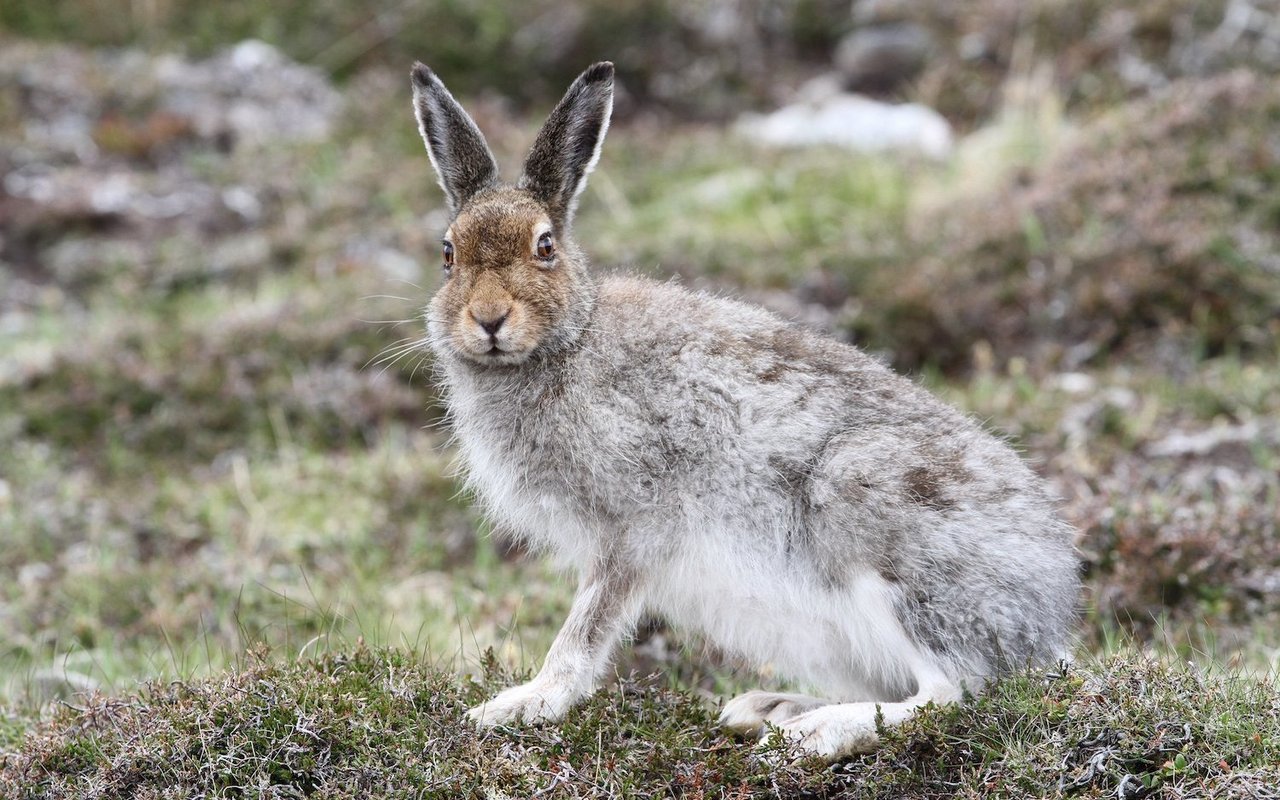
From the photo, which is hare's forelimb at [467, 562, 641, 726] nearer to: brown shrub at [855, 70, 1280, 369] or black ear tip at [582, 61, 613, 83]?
black ear tip at [582, 61, 613, 83]

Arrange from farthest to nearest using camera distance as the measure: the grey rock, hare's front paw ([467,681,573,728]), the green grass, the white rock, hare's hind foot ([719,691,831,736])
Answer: the grey rock < the white rock < hare's hind foot ([719,691,831,736]) < hare's front paw ([467,681,573,728]) < the green grass

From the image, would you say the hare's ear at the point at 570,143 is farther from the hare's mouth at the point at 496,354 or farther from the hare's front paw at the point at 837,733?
the hare's front paw at the point at 837,733

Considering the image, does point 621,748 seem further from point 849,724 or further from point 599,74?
point 599,74

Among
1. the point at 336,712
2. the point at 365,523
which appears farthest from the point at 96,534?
the point at 336,712

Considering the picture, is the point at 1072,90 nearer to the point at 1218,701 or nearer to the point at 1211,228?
the point at 1211,228

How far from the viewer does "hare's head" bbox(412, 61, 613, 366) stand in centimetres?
580

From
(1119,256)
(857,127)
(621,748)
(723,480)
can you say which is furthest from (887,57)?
(621,748)

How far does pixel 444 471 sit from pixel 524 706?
4.83 meters

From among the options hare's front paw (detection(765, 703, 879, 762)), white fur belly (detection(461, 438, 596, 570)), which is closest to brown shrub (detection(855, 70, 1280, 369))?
white fur belly (detection(461, 438, 596, 570))

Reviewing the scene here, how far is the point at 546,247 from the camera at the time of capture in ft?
19.6

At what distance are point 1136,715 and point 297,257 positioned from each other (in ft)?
38.7

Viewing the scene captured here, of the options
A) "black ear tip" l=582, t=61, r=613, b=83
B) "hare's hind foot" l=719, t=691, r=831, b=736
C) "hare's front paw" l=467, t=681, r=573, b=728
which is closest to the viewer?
"hare's front paw" l=467, t=681, r=573, b=728

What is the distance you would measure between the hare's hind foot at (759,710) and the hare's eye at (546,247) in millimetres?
2089

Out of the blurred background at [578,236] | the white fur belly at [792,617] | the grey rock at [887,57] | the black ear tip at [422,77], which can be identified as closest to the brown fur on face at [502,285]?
the black ear tip at [422,77]
